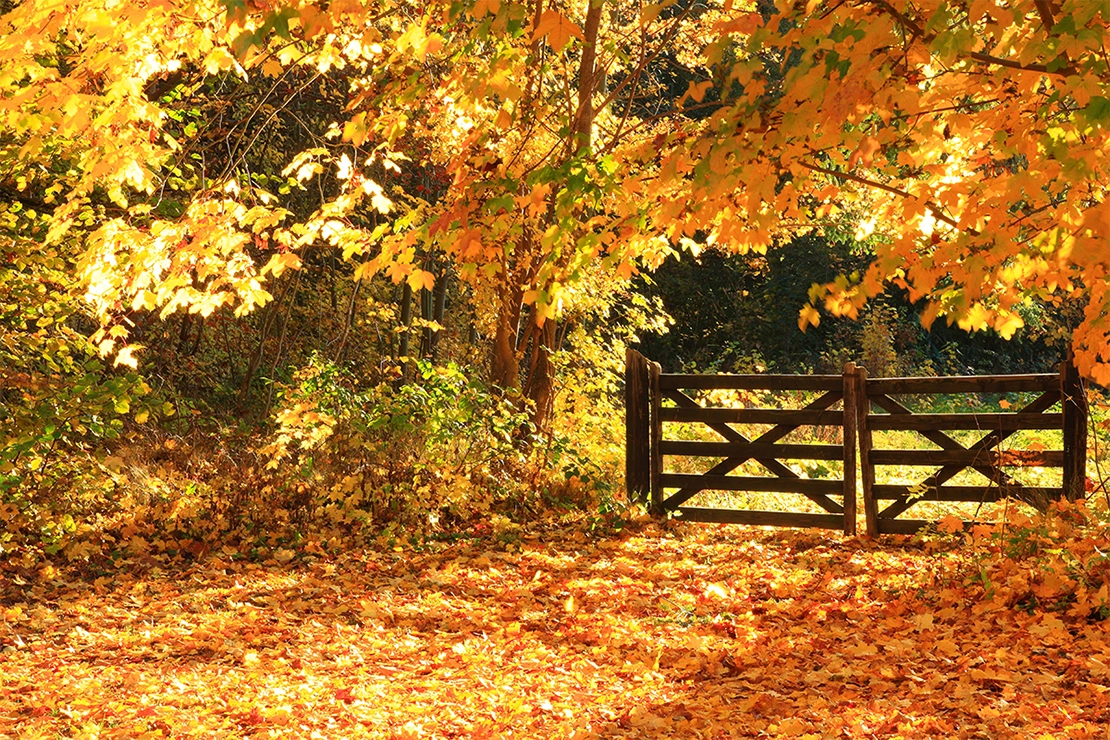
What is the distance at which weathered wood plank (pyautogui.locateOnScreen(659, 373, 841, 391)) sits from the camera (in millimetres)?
8539

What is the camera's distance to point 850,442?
845cm

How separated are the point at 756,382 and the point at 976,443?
1.74 metres

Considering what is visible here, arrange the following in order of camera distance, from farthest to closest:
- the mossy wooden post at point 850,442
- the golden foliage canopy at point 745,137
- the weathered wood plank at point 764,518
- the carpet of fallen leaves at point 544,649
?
1. the weathered wood plank at point 764,518
2. the mossy wooden post at point 850,442
3. the carpet of fallen leaves at point 544,649
4. the golden foliage canopy at point 745,137

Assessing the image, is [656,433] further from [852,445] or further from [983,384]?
[983,384]

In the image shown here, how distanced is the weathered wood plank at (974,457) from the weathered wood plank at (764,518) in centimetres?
64

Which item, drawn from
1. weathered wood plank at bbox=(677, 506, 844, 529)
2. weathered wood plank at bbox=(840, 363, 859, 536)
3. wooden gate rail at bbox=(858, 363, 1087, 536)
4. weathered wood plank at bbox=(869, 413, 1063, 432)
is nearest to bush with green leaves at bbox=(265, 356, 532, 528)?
weathered wood plank at bbox=(677, 506, 844, 529)

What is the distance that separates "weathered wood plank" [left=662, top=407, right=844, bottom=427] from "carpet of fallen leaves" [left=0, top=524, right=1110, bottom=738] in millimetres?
1050

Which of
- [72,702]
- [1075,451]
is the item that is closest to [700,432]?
[1075,451]

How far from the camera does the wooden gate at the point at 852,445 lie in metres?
Answer: 7.92

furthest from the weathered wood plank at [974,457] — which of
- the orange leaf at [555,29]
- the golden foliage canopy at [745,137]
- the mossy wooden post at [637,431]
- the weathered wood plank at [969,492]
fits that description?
the orange leaf at [555,29]

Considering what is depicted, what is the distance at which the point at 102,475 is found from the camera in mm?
7707

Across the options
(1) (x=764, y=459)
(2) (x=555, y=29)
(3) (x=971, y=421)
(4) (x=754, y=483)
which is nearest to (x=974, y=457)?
(3) (x=971, y=421)

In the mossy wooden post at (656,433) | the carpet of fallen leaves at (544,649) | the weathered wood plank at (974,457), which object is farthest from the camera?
the mossy wooden post at (656,433)

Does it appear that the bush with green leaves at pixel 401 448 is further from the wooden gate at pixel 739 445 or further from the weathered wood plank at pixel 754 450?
the weathered wood plank at pixel 754 450
